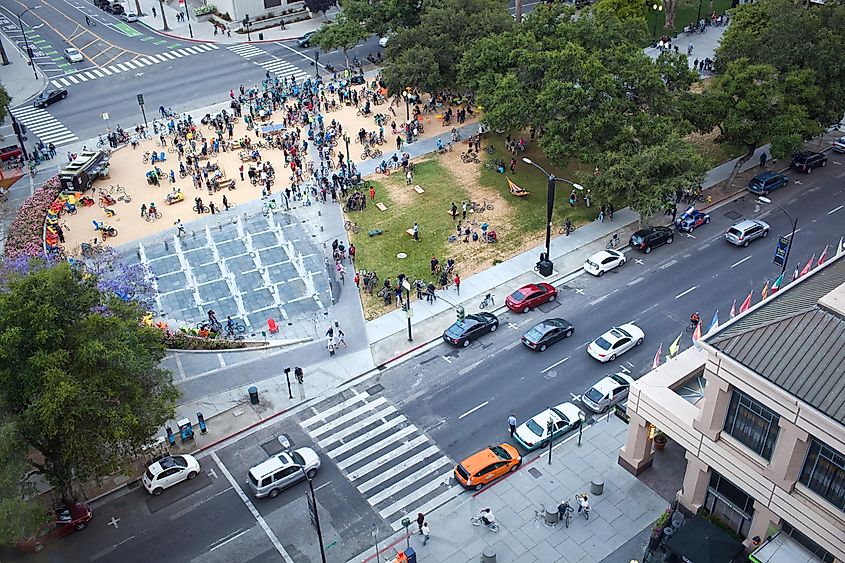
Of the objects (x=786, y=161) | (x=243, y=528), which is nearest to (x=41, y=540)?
(x=243, y=528)

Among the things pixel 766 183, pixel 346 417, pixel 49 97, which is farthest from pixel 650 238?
pixel 49 97

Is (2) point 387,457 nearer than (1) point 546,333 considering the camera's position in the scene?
Yes

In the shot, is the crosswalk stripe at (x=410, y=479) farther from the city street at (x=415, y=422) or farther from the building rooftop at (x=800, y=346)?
the building rooftop at (x=800, y=346)

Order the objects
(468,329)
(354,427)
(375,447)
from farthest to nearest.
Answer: (468,329)
(354,427)
(375,447)

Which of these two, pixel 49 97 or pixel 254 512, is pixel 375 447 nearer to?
pixel 254 512

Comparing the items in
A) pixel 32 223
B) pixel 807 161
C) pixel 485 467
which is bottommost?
pixel 485 467

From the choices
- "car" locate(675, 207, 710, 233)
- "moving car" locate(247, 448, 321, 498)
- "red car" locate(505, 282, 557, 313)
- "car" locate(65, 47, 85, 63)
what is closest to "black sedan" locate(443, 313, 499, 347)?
"red car" locate(505, 282, 557, 313)
